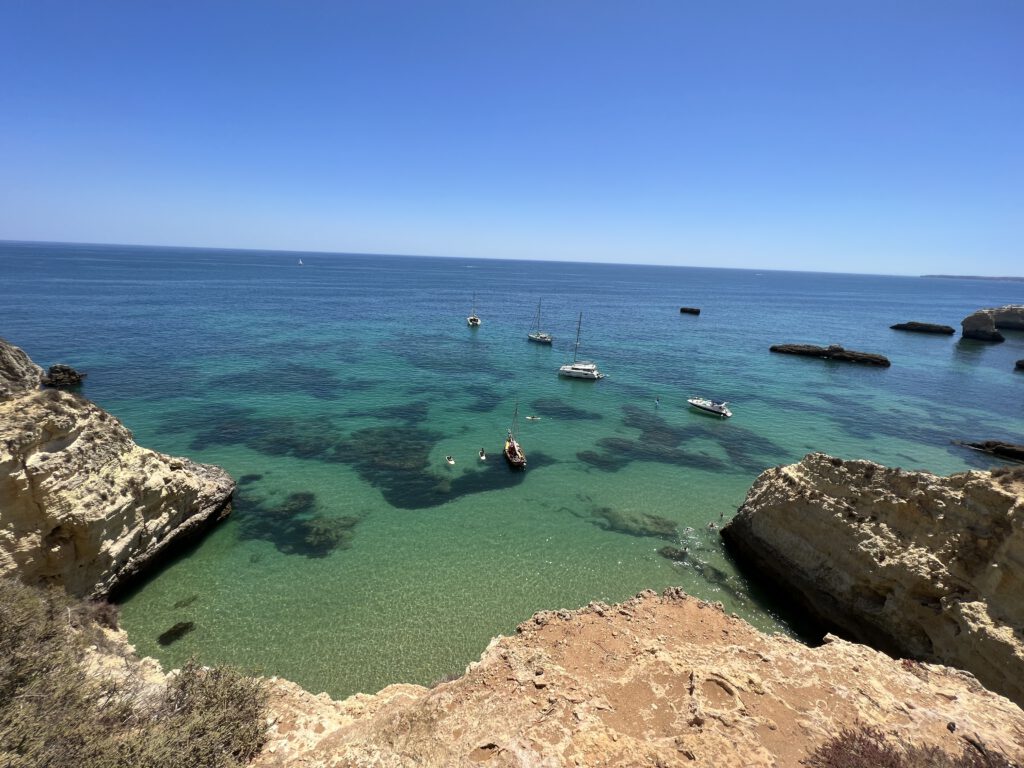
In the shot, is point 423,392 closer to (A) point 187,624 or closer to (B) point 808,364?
(A) point 187,624

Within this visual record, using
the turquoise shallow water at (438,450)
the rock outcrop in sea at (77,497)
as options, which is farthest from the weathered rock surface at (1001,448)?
the rock outcrop in sea at (77,497)

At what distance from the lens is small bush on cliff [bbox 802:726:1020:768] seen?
8242 mm

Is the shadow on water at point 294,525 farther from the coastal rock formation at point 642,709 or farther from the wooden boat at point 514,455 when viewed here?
the coastal rock formation at point 642,709

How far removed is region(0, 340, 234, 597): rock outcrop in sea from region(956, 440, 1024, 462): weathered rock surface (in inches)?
2087

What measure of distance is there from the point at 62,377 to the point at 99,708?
41663 mm

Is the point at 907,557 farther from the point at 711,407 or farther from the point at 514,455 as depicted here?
the point at 711,407

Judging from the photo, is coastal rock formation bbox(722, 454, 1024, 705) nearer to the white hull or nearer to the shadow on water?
the shadow on water

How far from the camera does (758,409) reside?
144 feet

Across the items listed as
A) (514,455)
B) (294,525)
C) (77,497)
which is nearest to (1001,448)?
(514,455)

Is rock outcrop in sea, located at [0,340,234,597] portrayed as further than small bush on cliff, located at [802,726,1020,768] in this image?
Yes

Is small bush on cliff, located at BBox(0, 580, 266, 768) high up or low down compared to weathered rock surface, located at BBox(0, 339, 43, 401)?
down

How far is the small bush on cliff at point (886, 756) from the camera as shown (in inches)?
324

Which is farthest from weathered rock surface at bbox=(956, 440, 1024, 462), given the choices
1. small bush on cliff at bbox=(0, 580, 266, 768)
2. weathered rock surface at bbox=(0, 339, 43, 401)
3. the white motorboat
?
weathered rock surface at bbox=(0, 339, 43, 401)

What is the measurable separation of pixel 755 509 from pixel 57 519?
2696 centimetres
